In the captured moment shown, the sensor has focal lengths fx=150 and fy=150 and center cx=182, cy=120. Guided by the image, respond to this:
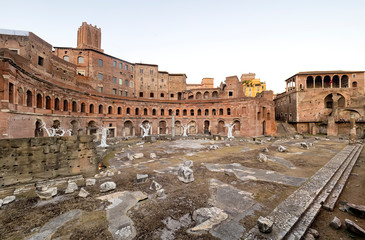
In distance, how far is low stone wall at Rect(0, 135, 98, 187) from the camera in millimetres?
6195

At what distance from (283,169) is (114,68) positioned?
120 feet

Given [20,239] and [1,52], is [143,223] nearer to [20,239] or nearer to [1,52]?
[20,239]

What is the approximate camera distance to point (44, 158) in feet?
22.7

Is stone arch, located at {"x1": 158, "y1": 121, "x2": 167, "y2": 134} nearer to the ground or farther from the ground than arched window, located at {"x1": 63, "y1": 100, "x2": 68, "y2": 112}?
nearer to the ground

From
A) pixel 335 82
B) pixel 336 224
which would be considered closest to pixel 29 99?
pixel 336 224

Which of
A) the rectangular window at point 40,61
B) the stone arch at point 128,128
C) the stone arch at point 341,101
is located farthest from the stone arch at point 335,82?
the rectangular window at point 40,61

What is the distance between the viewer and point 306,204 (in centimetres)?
452

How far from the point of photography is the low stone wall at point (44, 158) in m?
6.20

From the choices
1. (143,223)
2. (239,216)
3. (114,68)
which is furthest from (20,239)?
(114,68)

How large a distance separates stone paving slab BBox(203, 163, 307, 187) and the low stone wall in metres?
6.88

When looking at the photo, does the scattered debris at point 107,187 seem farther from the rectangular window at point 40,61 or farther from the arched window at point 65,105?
the rectangular window at point 40,61

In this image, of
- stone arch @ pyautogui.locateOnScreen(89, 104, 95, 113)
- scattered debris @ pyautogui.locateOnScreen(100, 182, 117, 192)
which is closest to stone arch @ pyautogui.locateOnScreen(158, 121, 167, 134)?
stone arch @ pyautogui.locateOnScreen(89, 104, 95, 113)

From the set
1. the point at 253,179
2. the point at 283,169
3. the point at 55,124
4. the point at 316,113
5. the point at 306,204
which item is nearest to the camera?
the point at 306,204

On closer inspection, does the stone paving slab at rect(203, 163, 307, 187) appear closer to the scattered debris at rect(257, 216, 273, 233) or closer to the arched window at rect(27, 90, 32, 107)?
the scattered debris at rect(257, 216, 273, 233)
